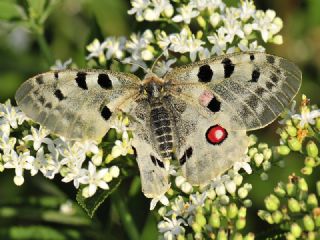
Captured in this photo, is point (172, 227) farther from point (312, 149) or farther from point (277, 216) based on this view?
point (312, 149)

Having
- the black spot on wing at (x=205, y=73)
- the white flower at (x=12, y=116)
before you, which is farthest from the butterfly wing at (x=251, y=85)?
the white flower at (x=12, y=116)

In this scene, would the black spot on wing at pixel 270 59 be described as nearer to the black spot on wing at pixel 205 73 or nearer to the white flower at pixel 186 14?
the black spot on wing at pixel 205 73

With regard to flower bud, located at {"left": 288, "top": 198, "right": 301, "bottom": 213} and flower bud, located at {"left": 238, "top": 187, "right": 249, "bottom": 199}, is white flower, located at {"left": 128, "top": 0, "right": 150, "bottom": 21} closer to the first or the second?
flower bud, located at {"left": 238, "top": 187, "right": 249, "bottom": 199}

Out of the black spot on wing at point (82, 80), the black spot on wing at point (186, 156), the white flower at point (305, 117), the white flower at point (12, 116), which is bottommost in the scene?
the white flower at point (305, 117)

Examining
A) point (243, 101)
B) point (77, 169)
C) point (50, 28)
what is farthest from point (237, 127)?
point (50, 28)

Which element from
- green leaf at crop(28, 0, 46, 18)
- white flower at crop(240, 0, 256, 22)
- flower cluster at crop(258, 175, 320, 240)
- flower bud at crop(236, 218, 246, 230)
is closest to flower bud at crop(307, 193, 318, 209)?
flower cluster at crop(258, 175, 320, 240)

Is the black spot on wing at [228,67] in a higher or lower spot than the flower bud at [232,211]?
higher

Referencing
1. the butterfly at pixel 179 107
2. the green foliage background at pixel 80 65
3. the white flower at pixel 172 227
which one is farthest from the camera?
the green foliage background at pixel 80 65
